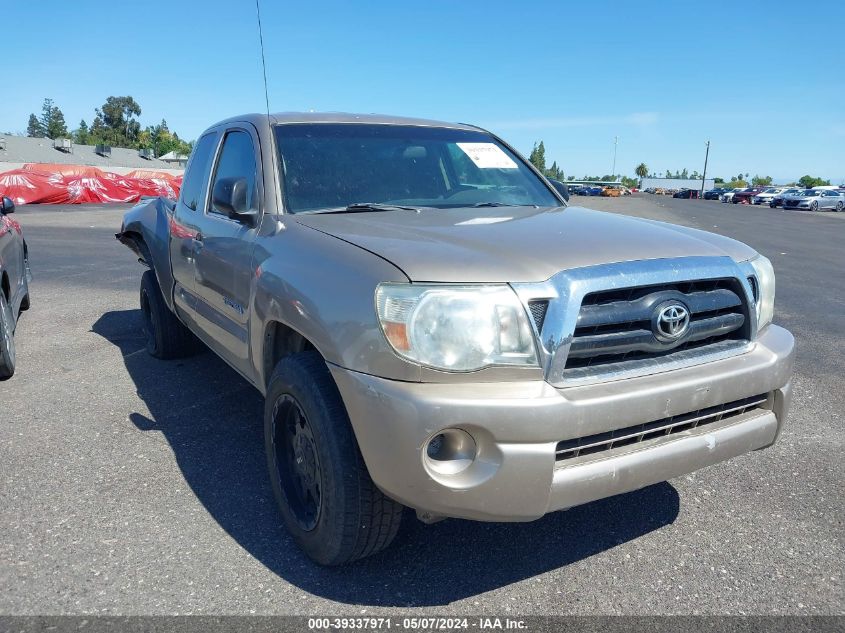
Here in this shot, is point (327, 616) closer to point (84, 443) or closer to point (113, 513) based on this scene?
point (113, 513)

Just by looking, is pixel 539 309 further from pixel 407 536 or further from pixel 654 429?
pixel 407 536

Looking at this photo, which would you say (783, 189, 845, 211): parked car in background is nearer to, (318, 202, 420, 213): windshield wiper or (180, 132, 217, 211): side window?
(180, 132, 217, 211): side window

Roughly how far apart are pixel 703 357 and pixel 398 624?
149 cm

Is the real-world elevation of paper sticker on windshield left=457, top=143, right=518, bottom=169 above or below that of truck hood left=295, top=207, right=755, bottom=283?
above

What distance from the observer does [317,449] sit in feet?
8.41

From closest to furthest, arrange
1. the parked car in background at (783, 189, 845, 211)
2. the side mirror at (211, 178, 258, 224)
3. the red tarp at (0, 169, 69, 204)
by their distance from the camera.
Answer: the side mirror at (211, 178, 258, 224)
the red tarp at (0, 169, 69, 204)
the parked car in background at (783, 189, 845, 211)

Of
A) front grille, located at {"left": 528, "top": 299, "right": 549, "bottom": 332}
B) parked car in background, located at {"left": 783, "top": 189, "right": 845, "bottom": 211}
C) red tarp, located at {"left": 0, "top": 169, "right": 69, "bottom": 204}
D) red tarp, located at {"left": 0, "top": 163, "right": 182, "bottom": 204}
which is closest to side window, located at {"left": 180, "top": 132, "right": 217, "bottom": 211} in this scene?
front grille, located at {"left": 528, "top": 299, "right": 549, "bottom": 332}

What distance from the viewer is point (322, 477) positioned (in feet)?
8.42

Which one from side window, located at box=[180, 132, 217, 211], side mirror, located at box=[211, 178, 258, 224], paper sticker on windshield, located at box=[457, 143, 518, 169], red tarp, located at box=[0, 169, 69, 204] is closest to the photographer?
side mirror, located at box=[211, 178, 258, 224]

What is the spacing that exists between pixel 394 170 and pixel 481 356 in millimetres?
1788

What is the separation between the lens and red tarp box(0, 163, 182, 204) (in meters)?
25.9

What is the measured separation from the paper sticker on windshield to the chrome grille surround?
5.79 feet

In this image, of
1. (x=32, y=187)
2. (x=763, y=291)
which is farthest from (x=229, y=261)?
(x=32, y=187)

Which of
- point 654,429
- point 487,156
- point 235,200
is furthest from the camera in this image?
point 487,156
